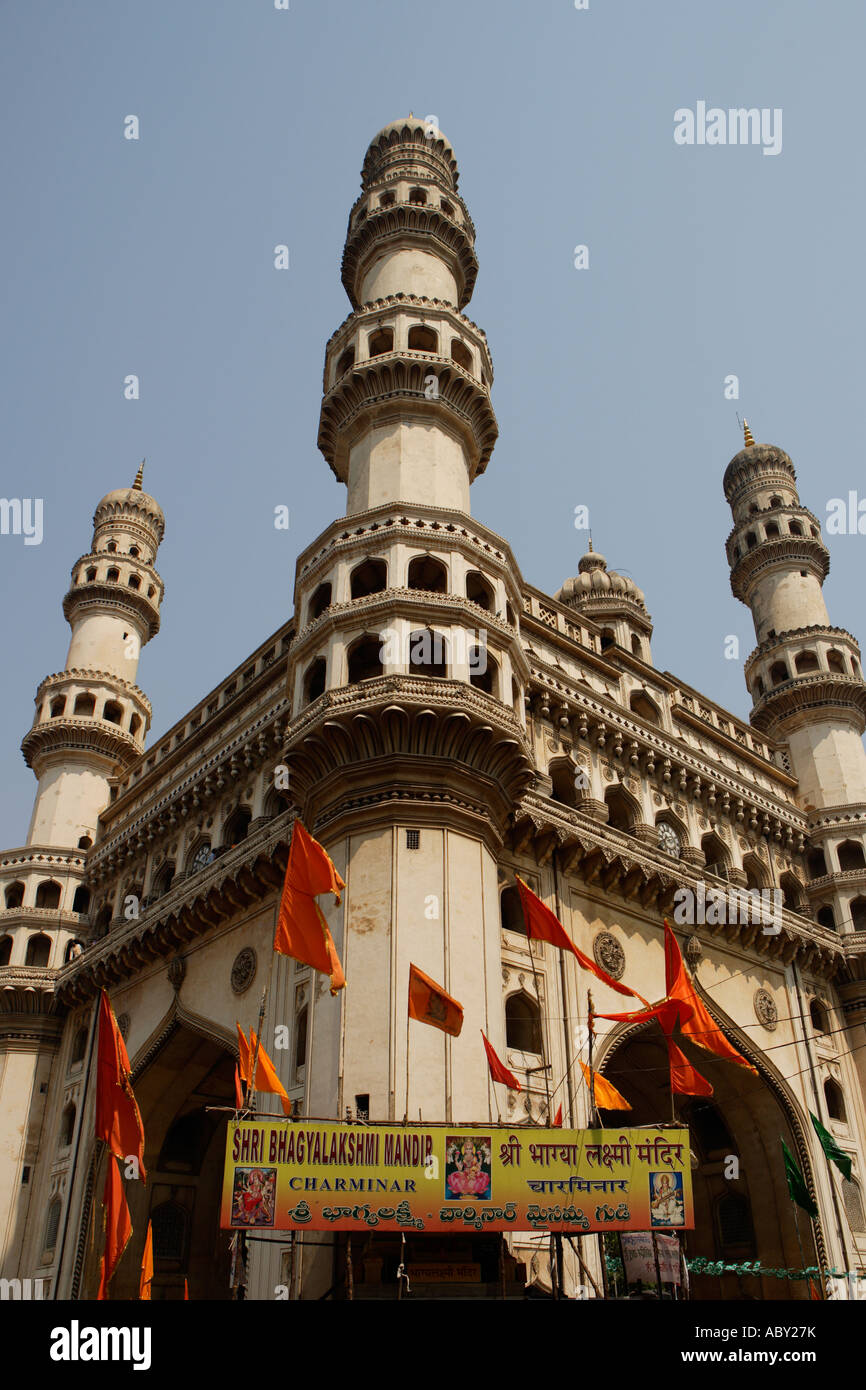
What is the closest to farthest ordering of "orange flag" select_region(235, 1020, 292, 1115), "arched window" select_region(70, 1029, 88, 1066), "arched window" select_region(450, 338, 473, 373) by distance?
"orange flag" select_region(235, 1020, 292, 1115) < "arched window" select_region(450, 338, 473, 373) < "arched window" select_region(70, 1029, 88, 1066)

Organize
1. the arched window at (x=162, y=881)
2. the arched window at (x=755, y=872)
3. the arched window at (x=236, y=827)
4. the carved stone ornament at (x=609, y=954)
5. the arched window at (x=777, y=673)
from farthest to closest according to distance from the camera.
Result: the arched window at (x=777, y=673) → the arched window at (x=755, y=872) → the arched window at (x=162, y=881) → the arched window at (x=236, y=827) → the carved stone ornament at (x=609, y=954)

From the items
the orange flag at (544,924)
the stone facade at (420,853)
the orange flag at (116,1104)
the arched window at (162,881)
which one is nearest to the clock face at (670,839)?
the stone facade at (420,853)

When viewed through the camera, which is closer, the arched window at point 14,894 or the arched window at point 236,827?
the arched window at point 236,827

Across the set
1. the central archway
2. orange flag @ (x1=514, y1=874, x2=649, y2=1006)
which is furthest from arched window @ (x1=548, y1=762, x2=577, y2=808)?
orange flag @ (x1=514, y1=874, x2=649, y2=1006)

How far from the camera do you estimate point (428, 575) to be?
79.9 feet

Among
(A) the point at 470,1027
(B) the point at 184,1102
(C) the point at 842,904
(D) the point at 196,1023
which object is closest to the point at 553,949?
(A) the point at 470,1027

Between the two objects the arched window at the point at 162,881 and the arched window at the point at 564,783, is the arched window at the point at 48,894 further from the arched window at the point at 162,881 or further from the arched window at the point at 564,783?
the arched window at the point at 564,783

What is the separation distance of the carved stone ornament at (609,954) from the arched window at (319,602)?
9.45 m

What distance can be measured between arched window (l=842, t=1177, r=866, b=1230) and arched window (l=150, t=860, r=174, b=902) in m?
19.1

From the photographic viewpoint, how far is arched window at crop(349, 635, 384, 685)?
22531 mm

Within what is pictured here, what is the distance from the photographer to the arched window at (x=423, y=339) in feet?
94.5

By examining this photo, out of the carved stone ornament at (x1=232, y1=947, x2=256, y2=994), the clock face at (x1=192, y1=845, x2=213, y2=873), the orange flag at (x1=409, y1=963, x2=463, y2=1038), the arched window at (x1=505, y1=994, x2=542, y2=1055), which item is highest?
the clock face at (x1=192, y1=845, x2=213, y2=873)

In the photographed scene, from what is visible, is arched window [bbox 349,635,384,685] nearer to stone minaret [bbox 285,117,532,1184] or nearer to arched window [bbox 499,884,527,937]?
stone minaret [bbox 285,117,532,1184]

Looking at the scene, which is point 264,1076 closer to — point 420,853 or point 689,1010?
Result: point 420,853
